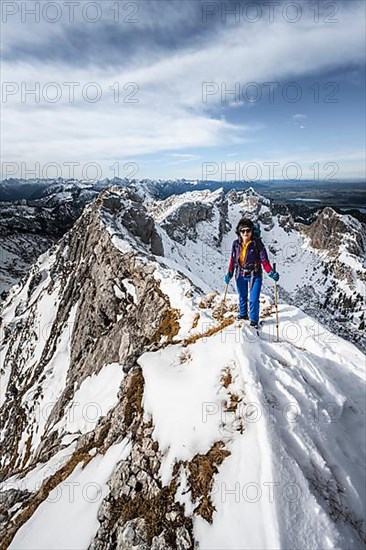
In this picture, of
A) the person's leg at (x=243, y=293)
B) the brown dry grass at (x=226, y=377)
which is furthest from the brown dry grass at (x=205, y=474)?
the person's leg at (x=243, y=293)

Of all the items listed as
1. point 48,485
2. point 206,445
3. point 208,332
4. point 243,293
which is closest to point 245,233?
point 243,293

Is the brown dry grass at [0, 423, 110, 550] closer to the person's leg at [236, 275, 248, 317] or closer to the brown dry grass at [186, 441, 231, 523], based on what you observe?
the brown dry grass at [186, 441, 231, 523]

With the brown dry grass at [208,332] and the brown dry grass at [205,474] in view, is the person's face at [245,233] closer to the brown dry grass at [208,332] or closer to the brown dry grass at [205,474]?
the brown dry grass at [208,332]

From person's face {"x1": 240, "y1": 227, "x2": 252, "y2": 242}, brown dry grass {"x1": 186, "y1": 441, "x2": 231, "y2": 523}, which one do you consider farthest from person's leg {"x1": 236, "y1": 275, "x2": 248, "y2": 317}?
brown dry grass {"x1": 186, "y1": 441, "x2": 231, "y2": 523}

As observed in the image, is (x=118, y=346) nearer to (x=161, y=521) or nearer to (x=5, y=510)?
(x=5, y=510)

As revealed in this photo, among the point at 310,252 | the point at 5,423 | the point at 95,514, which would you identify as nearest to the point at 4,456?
the point at 5,423
